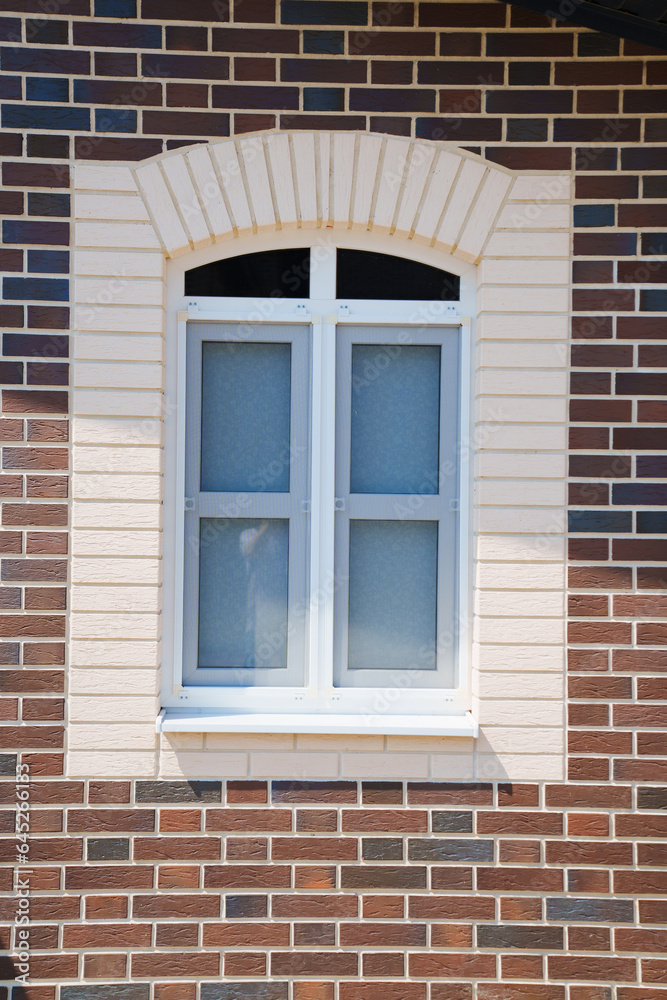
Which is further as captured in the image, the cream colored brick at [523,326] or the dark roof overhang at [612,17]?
the cream colored brick at [523,326]

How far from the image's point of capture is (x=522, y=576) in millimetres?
2766

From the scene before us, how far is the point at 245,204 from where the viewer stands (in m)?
2.75

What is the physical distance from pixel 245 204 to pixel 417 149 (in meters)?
0.69

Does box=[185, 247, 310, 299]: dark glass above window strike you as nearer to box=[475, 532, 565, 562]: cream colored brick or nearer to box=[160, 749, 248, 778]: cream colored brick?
box=[475, 532, 565, 562]: cream colored brick

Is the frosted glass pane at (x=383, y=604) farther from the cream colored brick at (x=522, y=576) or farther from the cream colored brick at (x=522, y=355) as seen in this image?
the cream colored brick at (x=522, y=355)

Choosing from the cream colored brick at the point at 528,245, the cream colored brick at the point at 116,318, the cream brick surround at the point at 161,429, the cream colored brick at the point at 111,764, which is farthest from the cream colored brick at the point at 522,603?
the cream colored brick at the point at 116,318

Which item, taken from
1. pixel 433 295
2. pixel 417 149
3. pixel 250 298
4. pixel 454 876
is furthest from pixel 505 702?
pixel 417 149

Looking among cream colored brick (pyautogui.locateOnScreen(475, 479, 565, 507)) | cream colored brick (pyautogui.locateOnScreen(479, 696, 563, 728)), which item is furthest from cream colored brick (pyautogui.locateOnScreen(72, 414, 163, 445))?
cream colored brick (pyautogui.locateOnScreen(479, 696, 563, 728))

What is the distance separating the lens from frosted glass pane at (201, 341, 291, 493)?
290 centimetres

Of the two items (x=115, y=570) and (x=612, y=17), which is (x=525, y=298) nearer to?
(x=612, y=17)

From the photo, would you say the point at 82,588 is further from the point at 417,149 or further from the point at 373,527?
the point at 417,149

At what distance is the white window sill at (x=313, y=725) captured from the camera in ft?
8.86

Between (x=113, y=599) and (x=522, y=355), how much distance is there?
1.82m

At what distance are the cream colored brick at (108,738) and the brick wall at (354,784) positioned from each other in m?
0.08
